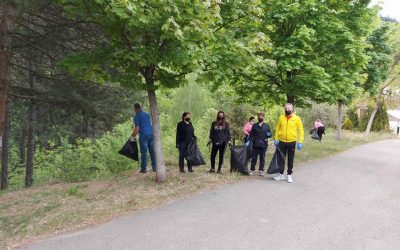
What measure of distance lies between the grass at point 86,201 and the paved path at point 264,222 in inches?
15.6

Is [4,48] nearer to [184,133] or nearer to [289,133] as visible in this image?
[184,133]

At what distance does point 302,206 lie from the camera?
264 inches

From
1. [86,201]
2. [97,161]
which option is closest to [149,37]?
[86,201]

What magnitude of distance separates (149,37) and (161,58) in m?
0.52

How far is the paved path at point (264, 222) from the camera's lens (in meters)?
4.96

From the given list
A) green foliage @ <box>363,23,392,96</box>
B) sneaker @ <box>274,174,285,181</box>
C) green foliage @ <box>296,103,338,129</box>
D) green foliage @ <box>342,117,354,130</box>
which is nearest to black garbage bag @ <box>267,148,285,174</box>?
sneaker @ <box>274,174,285,181</box>

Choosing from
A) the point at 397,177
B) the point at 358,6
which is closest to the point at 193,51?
the point at 397,177

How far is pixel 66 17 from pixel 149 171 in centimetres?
463

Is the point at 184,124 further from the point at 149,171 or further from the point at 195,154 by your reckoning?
the point at 149,171

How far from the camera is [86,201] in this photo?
7.25 m

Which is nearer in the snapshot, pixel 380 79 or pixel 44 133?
pixel 44 133

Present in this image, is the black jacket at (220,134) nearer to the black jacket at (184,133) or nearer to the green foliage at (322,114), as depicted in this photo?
the black jacket at (184,133)

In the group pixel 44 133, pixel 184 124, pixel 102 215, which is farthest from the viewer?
pixel 44 133

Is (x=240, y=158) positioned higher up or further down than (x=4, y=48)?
further down
